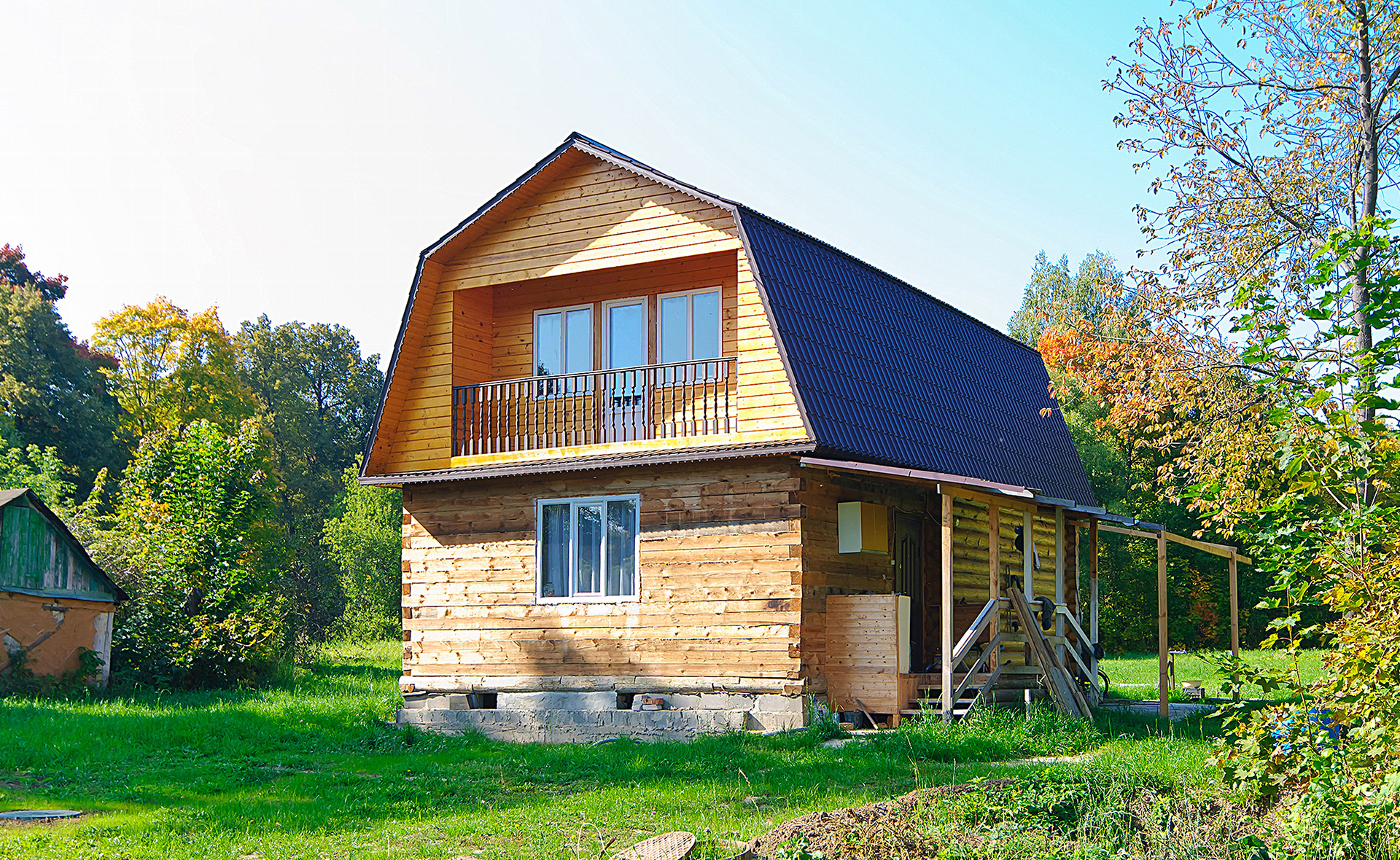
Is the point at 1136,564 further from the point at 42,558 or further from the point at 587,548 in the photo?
the point at 42,558

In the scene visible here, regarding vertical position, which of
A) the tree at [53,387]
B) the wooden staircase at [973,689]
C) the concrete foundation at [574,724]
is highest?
the tree at [53,387]

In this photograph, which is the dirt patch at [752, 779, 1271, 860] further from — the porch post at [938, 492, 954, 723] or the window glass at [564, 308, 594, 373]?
the window glass at [564, 308, 594, 373]

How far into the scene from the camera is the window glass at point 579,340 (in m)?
17.7

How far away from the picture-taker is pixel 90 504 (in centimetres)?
2494

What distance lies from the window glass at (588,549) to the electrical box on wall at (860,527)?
3101mm

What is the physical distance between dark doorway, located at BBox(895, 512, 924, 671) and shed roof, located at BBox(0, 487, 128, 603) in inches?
532

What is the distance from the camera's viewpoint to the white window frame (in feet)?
54.6

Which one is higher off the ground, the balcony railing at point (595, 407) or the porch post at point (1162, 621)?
the balcony railing at point (595, 407)

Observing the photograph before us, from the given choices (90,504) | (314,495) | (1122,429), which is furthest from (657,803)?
(314,495)

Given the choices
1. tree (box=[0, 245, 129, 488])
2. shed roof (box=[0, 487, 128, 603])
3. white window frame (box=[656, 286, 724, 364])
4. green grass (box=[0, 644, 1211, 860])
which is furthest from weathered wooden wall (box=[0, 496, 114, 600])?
tree (box=[0, 245, 129, 488])

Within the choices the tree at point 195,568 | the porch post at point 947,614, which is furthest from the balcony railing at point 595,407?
the tree at point 195,568

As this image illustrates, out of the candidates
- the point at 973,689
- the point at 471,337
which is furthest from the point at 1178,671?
the point at 471,337

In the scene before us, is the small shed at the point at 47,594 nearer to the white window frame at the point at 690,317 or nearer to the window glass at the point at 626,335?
the window glass at the point at 626,335

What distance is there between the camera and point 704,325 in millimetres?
16828
